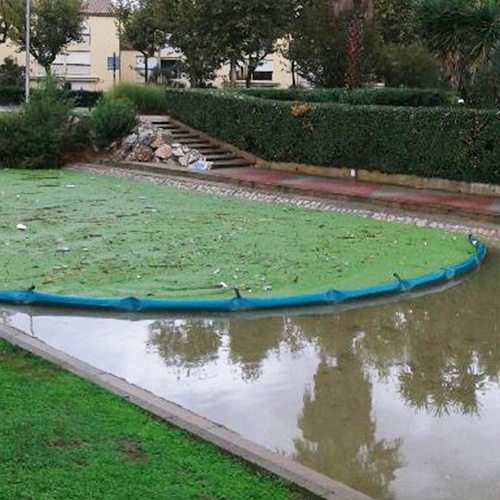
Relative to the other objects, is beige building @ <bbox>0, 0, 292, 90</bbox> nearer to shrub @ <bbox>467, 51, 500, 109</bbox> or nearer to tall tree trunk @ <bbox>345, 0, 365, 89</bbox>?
tall tree trunk @ <bbox>345, 0, 365, 89</bbox>

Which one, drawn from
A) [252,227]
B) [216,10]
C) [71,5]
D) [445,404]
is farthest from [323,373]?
[71,5]

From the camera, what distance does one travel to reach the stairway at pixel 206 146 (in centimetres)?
2145

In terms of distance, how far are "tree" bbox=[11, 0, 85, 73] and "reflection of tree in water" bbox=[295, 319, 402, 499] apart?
4299 centimetres

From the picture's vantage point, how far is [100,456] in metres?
4.54

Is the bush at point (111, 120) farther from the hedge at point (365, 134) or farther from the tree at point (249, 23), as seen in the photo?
the tree at point (249, 23)

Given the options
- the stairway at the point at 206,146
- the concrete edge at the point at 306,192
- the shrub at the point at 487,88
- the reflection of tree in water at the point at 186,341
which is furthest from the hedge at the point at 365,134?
the reflection of tree in water at the point at 186,341

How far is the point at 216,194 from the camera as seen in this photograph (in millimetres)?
17672

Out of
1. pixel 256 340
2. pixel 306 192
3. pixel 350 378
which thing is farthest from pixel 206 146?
pixel 350 378

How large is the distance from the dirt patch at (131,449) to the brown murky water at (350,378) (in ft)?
2.76

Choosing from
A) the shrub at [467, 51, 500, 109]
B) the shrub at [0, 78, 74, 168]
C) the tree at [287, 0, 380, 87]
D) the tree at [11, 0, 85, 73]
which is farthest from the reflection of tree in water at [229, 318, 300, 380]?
the tree at [11, 0, 85, 73]

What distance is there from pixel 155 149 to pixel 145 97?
4.29 m

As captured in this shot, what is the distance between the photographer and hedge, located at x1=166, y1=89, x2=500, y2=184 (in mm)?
16000

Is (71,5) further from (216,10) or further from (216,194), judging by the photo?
(216,194)

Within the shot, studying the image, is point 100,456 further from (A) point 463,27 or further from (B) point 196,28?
(B) point 196,28
